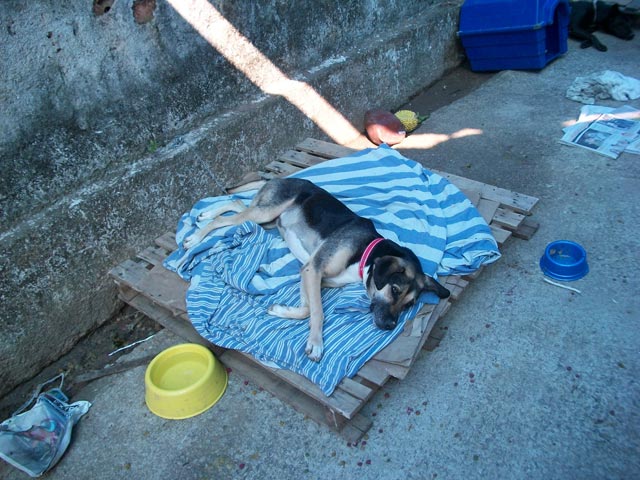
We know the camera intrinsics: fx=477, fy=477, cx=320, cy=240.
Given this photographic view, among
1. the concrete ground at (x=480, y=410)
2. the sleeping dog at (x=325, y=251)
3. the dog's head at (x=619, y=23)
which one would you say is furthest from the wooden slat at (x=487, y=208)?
the dog's head at (x=619, y=23)

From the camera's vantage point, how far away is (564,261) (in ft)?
11.9

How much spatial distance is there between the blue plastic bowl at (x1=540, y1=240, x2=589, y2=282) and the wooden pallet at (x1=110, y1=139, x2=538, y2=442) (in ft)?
1.03

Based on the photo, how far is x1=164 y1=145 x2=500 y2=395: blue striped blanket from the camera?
3041 millimetres

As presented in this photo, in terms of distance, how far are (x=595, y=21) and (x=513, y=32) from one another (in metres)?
2.32

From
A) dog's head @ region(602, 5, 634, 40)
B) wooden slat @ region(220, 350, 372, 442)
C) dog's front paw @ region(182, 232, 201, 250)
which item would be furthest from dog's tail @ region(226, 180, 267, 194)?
dog's head @ region(602, 5, 634, 40)

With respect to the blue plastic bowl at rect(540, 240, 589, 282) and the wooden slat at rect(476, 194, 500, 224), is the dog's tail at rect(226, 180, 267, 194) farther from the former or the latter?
the blue plastic bowl at rect(540, 240, 589, 282)

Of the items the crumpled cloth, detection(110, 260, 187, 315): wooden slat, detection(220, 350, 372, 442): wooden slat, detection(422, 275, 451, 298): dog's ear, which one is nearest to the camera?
detection(220, 350, 372, 442): wooden slat

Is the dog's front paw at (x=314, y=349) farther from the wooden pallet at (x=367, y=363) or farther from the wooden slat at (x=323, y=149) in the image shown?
the wooden slat at (x=323, y=149)

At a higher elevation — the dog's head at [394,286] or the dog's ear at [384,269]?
the dog's ear at [384,269]

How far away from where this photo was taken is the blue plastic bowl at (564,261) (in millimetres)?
3570

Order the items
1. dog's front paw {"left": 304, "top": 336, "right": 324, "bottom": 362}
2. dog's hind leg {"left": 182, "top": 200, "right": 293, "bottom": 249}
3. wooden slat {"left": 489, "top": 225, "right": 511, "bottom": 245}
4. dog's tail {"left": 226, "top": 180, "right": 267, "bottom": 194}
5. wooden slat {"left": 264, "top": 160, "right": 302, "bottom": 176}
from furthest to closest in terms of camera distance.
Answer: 1. wooden slat {"left": 264, "top": 160, "right": 302, "bottom": 176}
2. dog's tail {"left": 226, "top": 180, "right": 267, "bottom": 194}
3. dog's hind leg {"left": 182, "top": 200, "right": 293, "bottom": 249}
4. wooden slat {"left": 489, "top": 225, "right": 511, "bottom": 245}
5. dog's front paw {"left": 304, "top": 336, "right": 324, "bottom": 362}

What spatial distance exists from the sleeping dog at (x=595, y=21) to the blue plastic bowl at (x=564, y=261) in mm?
5171

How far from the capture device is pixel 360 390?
2.80m

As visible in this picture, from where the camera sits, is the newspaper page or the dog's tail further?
the newspaper page
